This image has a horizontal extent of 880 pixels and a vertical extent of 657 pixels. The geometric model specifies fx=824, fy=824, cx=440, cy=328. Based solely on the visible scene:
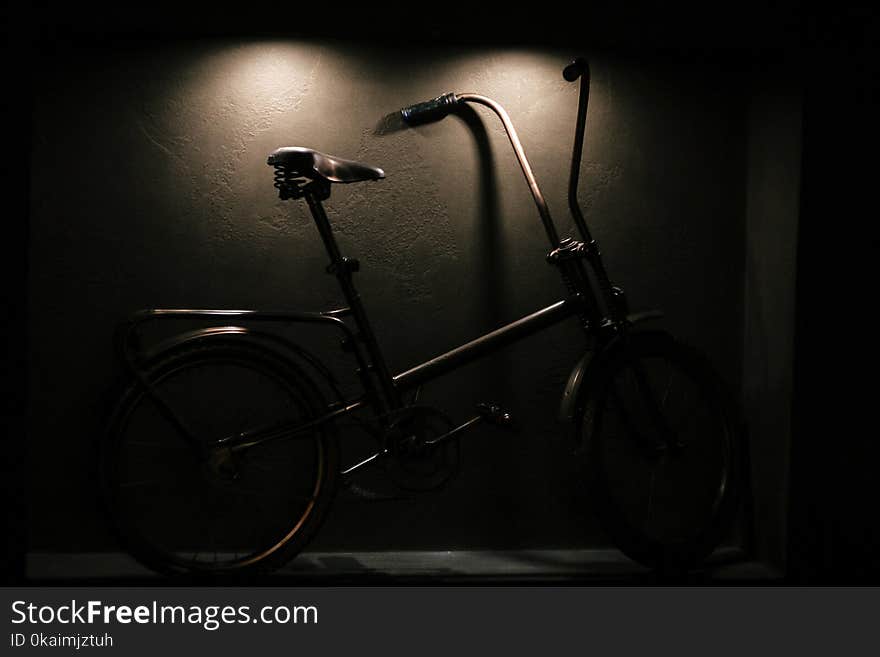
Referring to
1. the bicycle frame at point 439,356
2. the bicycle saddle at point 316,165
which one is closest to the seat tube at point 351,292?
the bicycle frame at point 439,356

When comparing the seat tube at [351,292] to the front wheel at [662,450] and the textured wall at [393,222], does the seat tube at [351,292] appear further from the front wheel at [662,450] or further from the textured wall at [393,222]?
the front wheel at [662,450]

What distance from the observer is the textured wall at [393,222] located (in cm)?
327

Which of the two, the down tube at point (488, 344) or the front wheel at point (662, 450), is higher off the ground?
the down tube at point (488, 344)

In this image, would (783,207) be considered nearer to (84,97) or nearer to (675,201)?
(675,201)

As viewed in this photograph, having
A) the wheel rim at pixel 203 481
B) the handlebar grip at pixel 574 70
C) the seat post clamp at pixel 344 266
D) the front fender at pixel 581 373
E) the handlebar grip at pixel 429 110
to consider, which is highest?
the handlebar grip at pixel 574 70

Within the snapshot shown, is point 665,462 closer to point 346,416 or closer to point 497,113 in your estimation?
point 346,416

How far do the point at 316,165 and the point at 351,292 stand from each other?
464 millimetres

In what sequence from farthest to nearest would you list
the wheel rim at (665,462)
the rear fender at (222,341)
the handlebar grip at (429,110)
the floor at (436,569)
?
1. the wheel rim at (665,462)
2. the handlebar grip at (429,110)
3. the floor at (436,569)
4. the rear fender at (222,341)

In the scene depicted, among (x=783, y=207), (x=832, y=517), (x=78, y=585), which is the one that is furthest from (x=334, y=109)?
(x=832, y=517)

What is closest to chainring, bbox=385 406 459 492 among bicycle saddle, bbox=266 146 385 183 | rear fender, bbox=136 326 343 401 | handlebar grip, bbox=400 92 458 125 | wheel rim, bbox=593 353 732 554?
rear fender, bbox=136 326 343 401

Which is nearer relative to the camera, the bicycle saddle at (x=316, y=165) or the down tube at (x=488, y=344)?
the bicycle saddle at (x=316, y=165)

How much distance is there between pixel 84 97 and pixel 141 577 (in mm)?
1876

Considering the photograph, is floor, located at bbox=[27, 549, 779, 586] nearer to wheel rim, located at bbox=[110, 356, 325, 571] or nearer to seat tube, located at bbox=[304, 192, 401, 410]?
wheel rim, located at bbox=[110, 356, 325, 571]

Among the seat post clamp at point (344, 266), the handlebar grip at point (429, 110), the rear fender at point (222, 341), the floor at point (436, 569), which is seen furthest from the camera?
the handlebar grip at point (429, 110)
